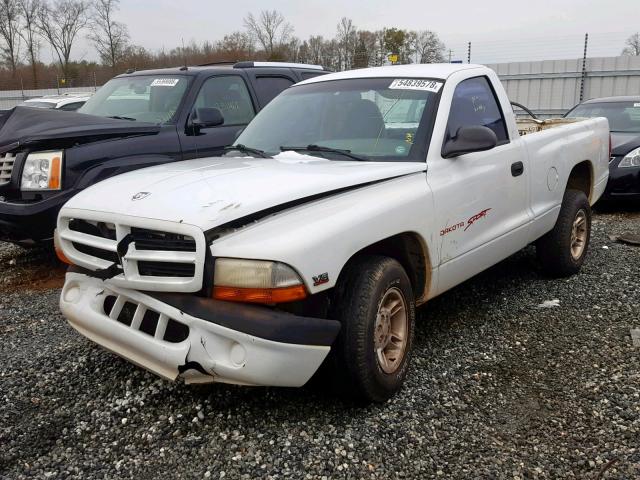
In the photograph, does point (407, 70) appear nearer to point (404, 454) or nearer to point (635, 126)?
point (404, 454)

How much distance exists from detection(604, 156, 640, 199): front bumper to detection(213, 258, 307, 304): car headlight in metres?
6.85

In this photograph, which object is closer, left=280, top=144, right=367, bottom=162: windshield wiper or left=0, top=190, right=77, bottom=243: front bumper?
left=280, top=144, right=367, bottom=162: windshield wiper

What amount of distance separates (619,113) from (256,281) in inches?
338

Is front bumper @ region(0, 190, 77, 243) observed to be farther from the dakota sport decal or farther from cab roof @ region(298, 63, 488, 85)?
the dakota sport decal

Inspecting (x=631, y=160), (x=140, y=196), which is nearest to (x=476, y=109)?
(x=140, y=196)

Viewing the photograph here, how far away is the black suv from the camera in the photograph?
4.78 m

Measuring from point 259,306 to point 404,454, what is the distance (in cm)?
96

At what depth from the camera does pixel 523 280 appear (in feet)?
17.1

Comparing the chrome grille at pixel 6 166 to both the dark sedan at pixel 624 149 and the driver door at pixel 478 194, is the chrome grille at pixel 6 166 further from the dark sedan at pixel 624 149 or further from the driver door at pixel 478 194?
the dark sedan at pixel 624 149

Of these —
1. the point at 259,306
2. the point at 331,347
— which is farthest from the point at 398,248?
the point at 259,306

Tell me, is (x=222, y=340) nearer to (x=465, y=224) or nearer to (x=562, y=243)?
(x=465, y=224)

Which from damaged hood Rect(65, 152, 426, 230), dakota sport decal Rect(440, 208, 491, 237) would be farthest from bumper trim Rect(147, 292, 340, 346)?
dakota sport decal Rect(440, 208, 491, 237)

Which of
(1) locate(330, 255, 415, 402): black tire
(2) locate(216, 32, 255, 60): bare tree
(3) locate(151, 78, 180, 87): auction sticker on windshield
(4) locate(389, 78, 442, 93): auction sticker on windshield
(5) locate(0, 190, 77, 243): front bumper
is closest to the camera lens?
(1) locate(330, 255, 415, 402): black tire

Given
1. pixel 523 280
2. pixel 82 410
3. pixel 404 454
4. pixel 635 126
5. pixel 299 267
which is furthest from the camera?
pixel 635 126
